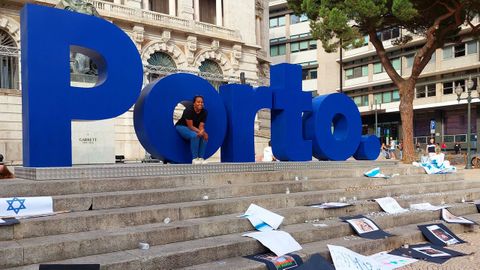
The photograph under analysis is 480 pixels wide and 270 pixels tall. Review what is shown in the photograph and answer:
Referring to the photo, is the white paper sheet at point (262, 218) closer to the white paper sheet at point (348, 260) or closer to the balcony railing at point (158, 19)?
the white paper sheet at point (348, 260)

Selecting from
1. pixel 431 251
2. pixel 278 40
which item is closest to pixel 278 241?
pixel 431 251

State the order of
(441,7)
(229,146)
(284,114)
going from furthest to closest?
(441,7)
(284,114)
(229,146)

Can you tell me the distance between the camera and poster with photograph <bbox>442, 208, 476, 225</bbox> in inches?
317

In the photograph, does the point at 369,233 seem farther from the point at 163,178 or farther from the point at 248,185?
the point at 163,178

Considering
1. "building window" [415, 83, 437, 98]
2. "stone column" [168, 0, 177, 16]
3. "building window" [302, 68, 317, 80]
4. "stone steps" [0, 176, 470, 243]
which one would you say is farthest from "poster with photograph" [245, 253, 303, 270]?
"building window" [302, 68, 317, 80]

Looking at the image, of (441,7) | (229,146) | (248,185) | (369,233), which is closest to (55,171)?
(248,185)

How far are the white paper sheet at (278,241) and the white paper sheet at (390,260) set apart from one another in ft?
3.67

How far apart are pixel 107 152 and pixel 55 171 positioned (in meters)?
5.73

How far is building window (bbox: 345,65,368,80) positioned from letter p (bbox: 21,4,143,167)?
4735 centimetres

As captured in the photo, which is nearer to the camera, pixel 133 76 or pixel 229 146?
pixel 133 76

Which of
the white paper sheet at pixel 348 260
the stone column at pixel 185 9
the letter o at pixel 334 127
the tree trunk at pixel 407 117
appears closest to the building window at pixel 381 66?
the stone column at pixel 185 9

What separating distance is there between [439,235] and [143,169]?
5.01 metres

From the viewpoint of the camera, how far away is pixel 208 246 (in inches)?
205

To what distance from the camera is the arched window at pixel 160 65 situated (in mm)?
29395
